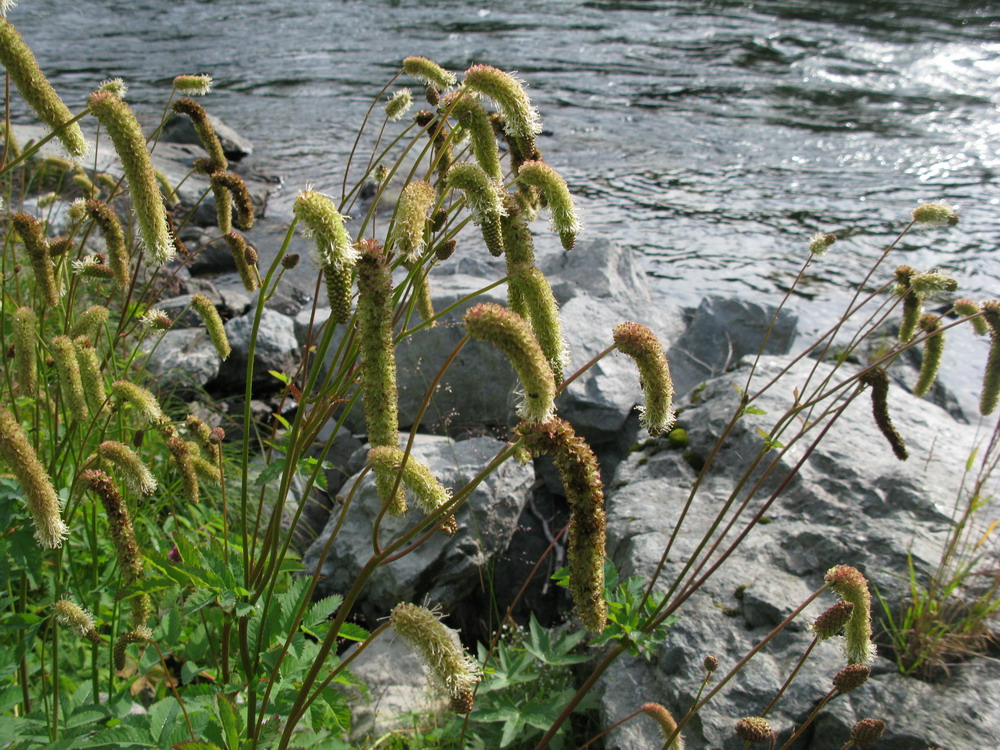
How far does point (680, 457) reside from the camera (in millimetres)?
4984

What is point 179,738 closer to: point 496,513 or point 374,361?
point 374,361

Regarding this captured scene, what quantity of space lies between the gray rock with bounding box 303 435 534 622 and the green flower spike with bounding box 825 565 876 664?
2.14m

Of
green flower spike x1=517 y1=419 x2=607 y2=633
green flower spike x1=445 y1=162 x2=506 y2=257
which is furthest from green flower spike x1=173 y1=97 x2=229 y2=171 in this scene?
green flower spike x1=517 y1=419 x2=607 y2=633

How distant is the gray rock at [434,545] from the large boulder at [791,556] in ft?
2.21

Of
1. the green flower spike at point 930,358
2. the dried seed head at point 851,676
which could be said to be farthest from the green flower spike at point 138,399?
the green flower spike at point 930,358

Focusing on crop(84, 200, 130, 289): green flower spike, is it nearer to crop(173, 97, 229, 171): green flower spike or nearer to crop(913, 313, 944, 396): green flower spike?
crop(173, 97, 229, 171): green flower spike

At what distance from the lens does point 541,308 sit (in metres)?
2.12

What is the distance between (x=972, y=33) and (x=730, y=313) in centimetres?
1785

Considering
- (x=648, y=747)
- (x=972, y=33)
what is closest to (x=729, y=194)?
(x=648, y=747)

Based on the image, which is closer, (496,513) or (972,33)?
(496,513)

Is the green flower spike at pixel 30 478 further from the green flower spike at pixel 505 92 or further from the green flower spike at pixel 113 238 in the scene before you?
the green flower spike at pixel 505 92

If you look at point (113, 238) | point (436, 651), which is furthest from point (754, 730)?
point (113, 238)

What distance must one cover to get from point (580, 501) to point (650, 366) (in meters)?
0.47

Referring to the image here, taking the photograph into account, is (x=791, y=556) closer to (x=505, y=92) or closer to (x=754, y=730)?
(x=754, y=730)
